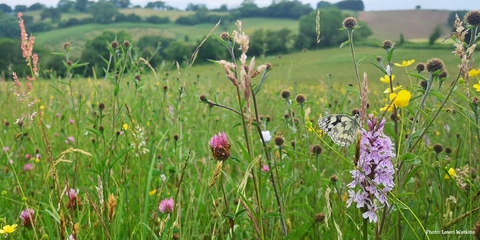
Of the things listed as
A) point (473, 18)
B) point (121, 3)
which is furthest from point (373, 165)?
point (121, 3)

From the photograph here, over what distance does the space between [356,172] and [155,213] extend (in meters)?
0.82

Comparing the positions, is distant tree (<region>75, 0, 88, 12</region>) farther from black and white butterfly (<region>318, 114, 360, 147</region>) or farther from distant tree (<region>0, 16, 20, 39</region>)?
black and white butterfly (<region>318, 114, 360, 147</region>)

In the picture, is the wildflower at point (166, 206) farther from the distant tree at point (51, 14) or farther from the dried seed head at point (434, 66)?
the distant tree at point (51, 14)

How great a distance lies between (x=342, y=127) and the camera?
108cm

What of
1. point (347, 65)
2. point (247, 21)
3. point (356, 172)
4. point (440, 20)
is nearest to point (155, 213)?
point (356, 172)

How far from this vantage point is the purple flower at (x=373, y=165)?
0.85 meters

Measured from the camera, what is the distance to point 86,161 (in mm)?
2355

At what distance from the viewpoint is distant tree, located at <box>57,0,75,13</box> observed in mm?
68188

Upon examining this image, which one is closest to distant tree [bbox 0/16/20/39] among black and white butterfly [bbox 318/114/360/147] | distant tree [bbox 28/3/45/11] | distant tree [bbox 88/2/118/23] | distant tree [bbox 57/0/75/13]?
distant tree [bbox 88/2/118/23]

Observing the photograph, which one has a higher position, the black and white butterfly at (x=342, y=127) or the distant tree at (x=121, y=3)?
the distant tree at (x=121, y=3)

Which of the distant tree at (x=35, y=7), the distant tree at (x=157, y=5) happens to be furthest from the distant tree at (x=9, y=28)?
the distant tree at (x=157, y=5)

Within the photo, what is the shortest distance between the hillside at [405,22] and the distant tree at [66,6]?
5350 cm

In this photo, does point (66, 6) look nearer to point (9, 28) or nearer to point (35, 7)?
point (35, 7)

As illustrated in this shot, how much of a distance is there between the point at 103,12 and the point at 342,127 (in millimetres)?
64203
